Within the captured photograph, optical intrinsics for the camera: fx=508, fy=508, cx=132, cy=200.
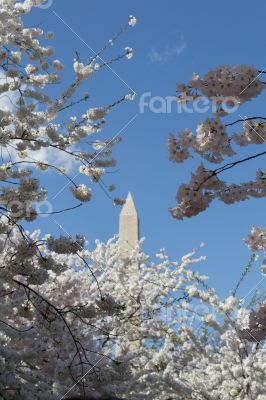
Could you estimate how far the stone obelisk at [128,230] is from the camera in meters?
13.3

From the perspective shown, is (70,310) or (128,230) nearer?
(70,310)

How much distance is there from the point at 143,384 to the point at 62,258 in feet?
15.4

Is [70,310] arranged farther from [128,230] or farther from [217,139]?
[128,230]

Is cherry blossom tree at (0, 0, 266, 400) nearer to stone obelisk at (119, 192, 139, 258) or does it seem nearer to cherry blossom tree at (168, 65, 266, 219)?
cherry blossom tree at (168, 65, 266, 219)

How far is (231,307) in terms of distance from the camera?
31.9 ft

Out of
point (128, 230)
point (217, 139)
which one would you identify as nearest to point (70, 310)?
point (217, 139)

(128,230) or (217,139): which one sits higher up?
(128,230)

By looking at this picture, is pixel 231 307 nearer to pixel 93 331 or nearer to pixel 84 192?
pixel 93 331

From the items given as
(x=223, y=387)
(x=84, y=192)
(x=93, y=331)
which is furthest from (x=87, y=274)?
(x=84, y=192)

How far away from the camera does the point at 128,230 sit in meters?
13.5

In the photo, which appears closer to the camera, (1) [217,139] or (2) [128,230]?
(1) [217,139]

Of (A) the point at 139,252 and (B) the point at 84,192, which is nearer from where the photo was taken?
(B) the point at 84,192

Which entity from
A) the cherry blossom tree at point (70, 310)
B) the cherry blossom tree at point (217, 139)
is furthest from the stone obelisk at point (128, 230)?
the cherry blossom tree at point (217, 139)

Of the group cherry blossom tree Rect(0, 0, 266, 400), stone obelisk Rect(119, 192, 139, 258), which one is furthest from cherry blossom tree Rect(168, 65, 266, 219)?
stone obelisk Rect(119, 192, 139, 258)
